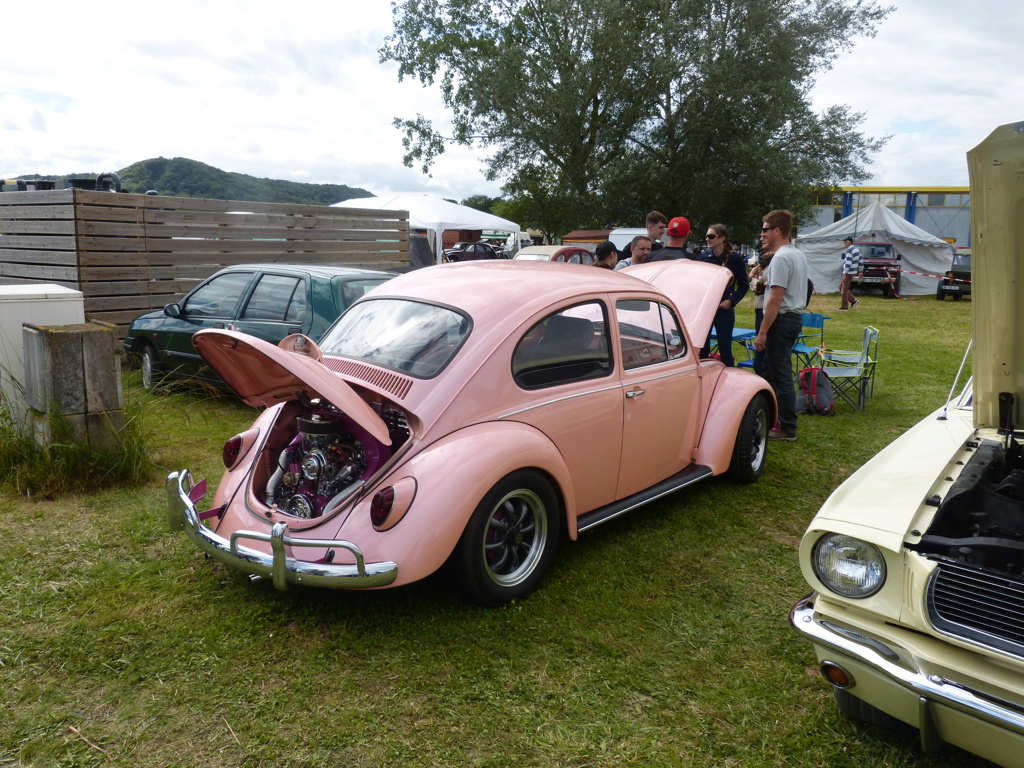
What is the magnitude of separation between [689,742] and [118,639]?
8.18ft

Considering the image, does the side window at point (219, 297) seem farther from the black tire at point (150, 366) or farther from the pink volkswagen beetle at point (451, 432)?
the pink volkswagen beetle at point (451, 432)

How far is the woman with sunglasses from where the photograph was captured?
725 cm

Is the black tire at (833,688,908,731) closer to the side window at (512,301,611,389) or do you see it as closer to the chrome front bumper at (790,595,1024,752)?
the chrome front bumper at (790,595,1024,752)

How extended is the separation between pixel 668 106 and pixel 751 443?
1941cm

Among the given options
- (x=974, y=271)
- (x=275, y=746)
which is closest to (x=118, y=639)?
→ (x=275, y=746)

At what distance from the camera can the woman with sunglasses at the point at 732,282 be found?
7.25 m

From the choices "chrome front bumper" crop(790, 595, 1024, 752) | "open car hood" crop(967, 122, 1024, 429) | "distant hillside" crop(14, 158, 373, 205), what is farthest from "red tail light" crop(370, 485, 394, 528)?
"distant hillside" crop(14, 158, 373, 205)

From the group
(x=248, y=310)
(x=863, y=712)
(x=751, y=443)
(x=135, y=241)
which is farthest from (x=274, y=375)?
(x=135, y=241)

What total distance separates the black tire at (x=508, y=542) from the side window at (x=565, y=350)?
56 centimetres

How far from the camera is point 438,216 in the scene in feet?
76.8

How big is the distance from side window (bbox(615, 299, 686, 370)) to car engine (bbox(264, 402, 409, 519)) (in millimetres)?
1588

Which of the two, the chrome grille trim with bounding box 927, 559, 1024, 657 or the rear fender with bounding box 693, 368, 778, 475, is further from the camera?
the rear fender with bounding box 693, 368, 778, 475

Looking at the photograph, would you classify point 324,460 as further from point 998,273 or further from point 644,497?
point 998,273

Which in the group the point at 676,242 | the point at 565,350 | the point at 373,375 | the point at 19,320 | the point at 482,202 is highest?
the point at 482,202
